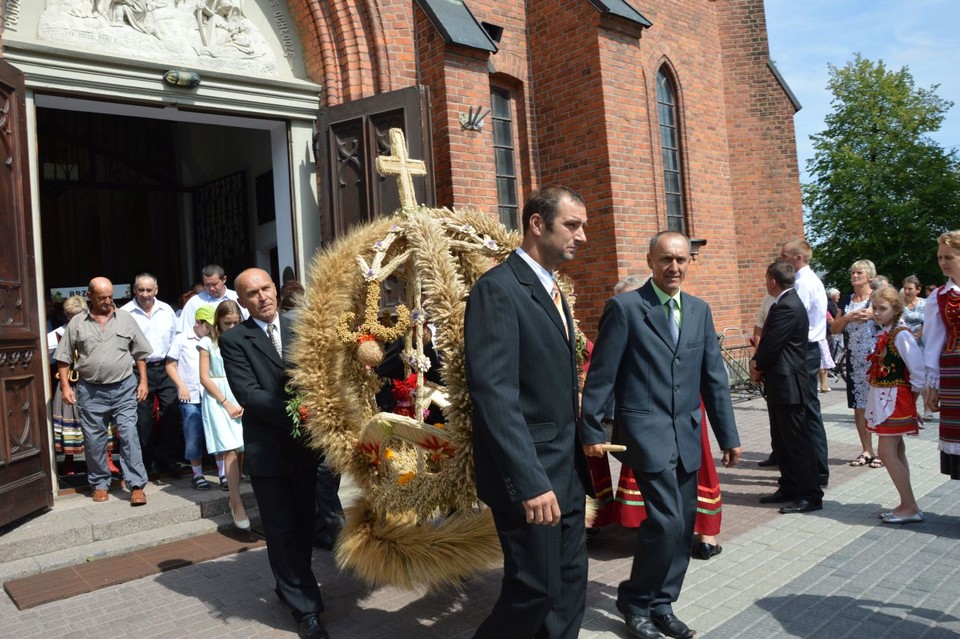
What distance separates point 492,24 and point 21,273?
22.8 ft

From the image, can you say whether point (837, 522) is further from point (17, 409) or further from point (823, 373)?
point (823, 373)

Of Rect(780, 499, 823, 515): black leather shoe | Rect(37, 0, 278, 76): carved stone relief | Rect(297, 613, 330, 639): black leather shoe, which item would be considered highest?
Rect(37, 0, 278, 76): carved stone relief

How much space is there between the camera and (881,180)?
26.6 metres

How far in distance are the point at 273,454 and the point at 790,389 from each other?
404 cm

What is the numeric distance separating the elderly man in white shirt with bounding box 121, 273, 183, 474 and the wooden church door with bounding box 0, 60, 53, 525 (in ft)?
3.75

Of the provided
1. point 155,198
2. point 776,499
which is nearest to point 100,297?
point 776,499

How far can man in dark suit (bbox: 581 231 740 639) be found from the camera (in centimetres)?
370

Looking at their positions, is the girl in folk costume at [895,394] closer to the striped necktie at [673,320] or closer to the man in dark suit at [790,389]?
the man in dark suit at [790,389]

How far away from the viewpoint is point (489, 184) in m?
9.02

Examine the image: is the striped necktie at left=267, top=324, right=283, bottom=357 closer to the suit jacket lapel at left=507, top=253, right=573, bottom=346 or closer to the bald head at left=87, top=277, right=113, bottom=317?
the suit jacket lapel at left=507, top=253, right=573, bottom=346

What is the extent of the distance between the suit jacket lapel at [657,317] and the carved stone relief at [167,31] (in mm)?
5976

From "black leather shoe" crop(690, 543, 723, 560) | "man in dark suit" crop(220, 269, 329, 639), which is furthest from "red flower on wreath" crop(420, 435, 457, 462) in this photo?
"black leather shoe" crop(690, 543, 723, 560)

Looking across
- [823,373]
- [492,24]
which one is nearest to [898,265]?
[823,373]

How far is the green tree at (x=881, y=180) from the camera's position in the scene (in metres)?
25.5
